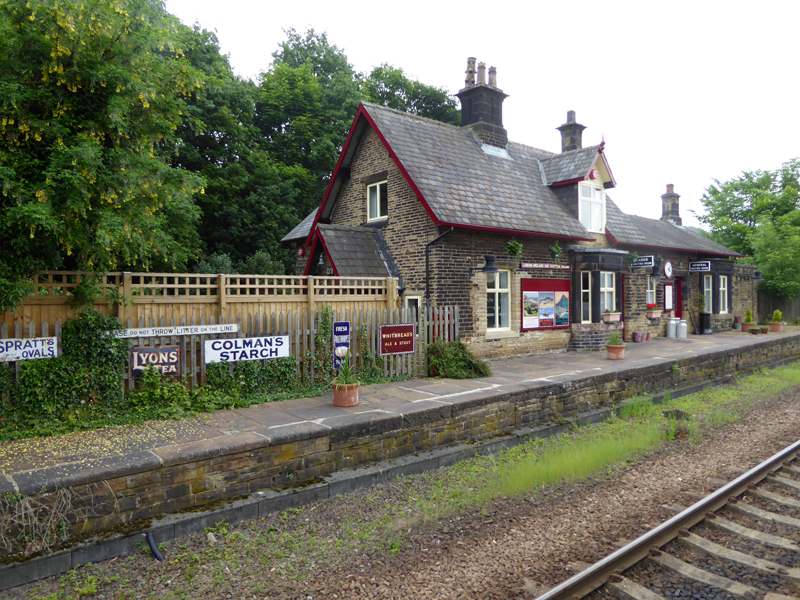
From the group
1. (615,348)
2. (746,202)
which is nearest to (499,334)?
(615,348)

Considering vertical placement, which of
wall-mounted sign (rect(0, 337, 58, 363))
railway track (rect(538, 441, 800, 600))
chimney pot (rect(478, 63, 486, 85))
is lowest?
railway track (rect(538, 441, 800, 600))

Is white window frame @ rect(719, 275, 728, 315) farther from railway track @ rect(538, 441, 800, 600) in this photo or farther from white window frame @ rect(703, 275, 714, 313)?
railway track @ rect(538, 441, 800, 600)

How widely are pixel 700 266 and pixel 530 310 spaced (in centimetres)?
1134

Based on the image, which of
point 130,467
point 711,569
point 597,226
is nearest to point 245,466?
point 130,467

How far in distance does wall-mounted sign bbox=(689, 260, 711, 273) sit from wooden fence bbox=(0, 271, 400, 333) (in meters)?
16.2

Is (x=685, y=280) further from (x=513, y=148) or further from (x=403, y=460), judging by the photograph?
(x=403, y=460)

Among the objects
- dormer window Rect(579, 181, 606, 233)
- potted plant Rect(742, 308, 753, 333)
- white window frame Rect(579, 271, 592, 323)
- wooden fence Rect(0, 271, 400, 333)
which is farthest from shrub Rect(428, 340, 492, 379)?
potted plant Rect(742, 308, 753, 333)

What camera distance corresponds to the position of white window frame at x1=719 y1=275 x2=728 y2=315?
23.2m

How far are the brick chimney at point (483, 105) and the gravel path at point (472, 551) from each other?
12592 mm

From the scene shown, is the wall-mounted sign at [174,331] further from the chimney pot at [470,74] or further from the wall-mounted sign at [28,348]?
the chimney pot at [470,74]

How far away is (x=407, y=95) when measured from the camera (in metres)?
35.6

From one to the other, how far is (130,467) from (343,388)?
339 cm

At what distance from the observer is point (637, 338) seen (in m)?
18.0

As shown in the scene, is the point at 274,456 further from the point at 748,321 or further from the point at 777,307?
the point at 777,307
